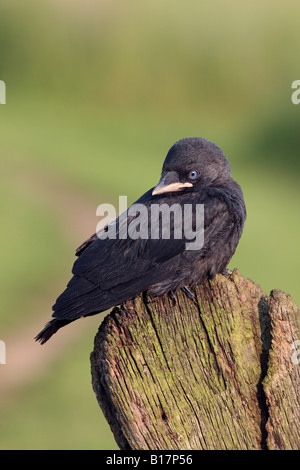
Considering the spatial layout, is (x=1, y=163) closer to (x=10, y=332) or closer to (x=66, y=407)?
(x=10, y=332)

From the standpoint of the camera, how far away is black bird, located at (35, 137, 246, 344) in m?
3.21

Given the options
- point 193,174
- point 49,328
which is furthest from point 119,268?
point 193,174

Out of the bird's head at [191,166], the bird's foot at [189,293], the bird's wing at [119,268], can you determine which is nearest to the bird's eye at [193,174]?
the bird's head at [191,166]

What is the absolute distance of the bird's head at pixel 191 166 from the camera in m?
3.57

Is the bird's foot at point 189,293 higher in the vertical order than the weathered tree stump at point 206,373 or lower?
higher

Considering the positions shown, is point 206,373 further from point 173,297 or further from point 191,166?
point 191,166

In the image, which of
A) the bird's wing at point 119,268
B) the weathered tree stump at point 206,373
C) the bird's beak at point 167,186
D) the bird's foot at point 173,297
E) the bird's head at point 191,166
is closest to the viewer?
the weathered tree stump at point 206,373

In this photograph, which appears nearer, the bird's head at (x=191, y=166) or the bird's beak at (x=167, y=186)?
the bird's beak at (x=167, y=186)

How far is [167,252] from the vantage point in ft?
11.0

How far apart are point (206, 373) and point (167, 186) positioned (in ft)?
3.92

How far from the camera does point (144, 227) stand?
11.1 feet

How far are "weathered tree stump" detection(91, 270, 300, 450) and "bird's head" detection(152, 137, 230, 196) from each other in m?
0.90

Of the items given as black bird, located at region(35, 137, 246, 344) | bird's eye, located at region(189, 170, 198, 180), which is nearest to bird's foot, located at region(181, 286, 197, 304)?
black bird, located at region(35, 137, 246, 344)

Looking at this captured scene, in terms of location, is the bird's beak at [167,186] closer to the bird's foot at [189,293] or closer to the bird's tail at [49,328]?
the bird's foot at [189,293]
